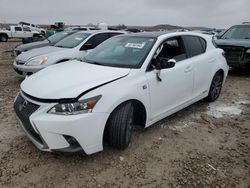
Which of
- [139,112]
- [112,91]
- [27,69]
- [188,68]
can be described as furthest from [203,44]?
[27,69]

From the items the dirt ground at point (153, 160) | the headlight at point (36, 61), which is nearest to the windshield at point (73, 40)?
the headlight at point (36, 61)

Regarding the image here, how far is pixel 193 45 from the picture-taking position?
470 cm

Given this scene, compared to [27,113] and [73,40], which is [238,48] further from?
[27,113]

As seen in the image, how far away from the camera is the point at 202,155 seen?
3438 mm

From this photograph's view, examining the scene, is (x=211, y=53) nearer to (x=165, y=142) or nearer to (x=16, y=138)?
(x=165, y=142)

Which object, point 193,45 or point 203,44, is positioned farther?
point 203,44

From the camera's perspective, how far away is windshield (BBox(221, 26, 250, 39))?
901 centimetres

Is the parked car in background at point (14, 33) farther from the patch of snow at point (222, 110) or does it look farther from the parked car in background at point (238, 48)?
the patch of snow at point (222, 110)

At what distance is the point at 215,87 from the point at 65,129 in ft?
12.3

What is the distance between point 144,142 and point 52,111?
1496mm

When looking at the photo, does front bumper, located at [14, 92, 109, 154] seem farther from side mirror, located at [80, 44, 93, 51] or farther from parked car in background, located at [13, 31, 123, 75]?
side mirror, located at [80, 44, 93, 51]

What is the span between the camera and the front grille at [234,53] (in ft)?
26.7

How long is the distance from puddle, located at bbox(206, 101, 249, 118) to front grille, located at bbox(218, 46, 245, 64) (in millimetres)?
3126

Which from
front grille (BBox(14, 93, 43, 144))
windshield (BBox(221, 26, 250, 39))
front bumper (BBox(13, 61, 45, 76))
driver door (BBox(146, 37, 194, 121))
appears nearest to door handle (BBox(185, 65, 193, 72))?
driver door (BBox(146, 37, 194, 121))
